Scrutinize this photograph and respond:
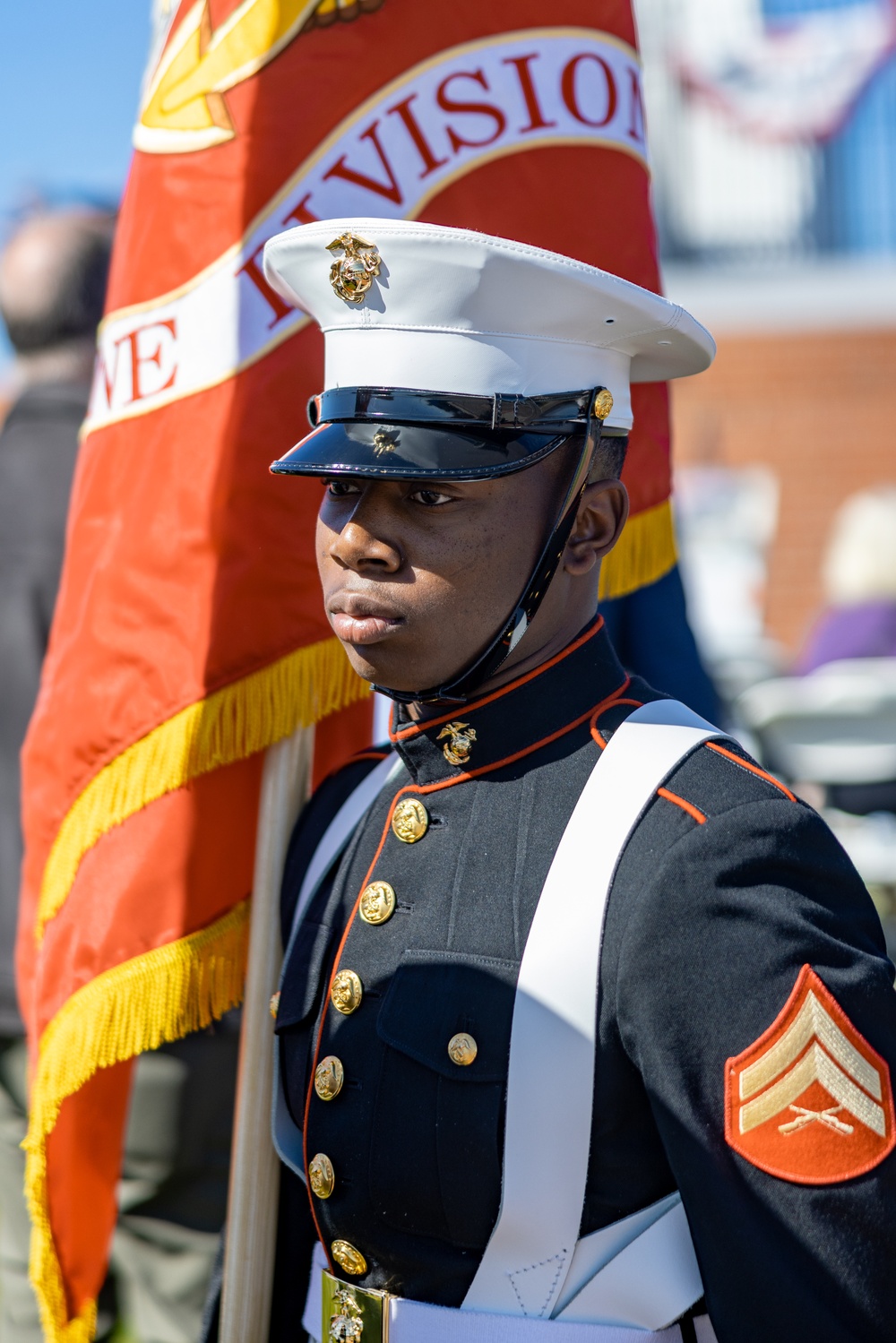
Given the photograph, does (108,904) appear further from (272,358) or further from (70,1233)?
(272,358)

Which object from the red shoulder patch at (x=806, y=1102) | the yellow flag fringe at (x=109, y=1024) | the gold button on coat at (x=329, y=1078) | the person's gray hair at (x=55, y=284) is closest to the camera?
the red shoulder patch at (x=806, y=1102)

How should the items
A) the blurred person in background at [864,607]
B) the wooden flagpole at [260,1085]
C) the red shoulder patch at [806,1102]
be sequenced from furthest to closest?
the blurred person in background at [864,607] < the wooden flagpole at [260,1085] < the red shoulder patch at [806,1102]

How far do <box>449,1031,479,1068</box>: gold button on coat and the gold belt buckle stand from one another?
10.6 inches

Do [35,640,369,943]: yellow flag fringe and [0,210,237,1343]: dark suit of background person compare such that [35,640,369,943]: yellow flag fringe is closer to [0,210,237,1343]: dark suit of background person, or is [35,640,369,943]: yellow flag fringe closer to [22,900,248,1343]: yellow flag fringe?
[22,900,248,1343]: yellow flag fringe

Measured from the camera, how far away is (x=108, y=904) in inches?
76.5

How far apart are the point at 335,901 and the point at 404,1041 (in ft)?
0.86

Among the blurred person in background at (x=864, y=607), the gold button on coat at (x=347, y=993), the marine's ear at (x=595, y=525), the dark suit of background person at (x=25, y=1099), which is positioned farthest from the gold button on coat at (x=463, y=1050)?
the blurred person in background at (x=864, y=607)

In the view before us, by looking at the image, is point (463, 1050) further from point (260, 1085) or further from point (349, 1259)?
point (260, 1085)

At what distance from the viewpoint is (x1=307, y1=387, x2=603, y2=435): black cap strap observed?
138cm

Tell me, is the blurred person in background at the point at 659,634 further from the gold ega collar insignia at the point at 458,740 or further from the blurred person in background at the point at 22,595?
the blurred person in background at the point at 22,595

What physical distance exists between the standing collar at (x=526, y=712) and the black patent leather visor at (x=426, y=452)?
0.80 ft

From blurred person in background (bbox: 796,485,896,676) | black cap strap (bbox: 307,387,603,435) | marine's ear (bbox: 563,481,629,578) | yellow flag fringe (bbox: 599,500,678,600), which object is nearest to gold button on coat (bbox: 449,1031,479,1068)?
marine's ear (bbox: 563,481,629,578)

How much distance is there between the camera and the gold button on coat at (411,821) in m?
1.52

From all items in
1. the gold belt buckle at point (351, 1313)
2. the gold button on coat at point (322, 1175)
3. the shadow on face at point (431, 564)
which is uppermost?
the shadow on face at point (431, 564)
